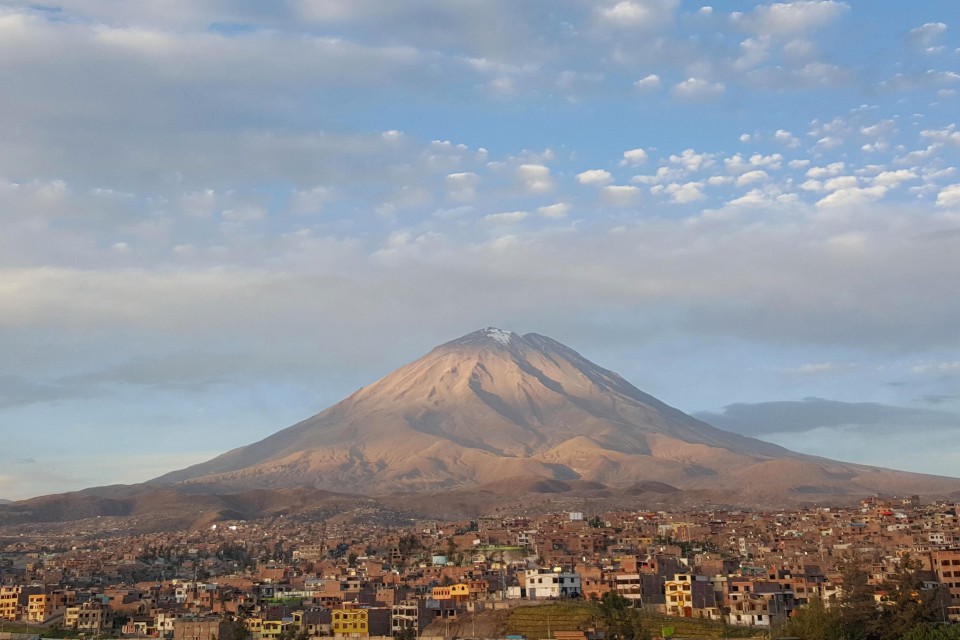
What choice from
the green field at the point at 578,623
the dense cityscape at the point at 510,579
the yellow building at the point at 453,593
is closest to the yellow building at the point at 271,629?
the dense cityscape at the point at 510,579

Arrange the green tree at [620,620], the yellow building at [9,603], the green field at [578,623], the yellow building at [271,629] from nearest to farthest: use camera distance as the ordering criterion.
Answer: the green tree at [620,620], the green field at [578,623], the yellow building at [271,629], the yellow building at [9,603]

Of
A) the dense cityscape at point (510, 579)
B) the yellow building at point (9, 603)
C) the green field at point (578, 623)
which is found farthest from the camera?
the yellow building at point (9, 603)

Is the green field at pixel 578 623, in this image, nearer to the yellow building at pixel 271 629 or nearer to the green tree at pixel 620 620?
the green tree at pixel 620 620

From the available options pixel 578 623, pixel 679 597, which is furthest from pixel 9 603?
pixel 679 597

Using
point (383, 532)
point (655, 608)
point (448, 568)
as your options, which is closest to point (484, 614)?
point (655, 608)


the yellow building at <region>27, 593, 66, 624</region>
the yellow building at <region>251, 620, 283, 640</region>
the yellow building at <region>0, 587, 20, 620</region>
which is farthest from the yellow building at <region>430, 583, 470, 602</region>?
the yellow building at <region>0, 587, 20, 620</region>

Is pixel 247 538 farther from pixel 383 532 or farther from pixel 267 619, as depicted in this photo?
pixel 267 619

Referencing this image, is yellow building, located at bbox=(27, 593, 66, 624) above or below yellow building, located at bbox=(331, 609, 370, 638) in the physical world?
above

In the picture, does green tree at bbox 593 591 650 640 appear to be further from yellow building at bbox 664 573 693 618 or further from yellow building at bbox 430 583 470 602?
yellow building at bbox 430 583 470 602

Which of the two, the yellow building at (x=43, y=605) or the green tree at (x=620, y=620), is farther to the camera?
the yellow building at (x=43, y=605)

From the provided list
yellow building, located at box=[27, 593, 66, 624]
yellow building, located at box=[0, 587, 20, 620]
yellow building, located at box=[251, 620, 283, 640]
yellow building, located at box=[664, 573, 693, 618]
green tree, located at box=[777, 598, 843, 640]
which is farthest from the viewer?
yellow building, located at box=[0, 587, 20, 620]
